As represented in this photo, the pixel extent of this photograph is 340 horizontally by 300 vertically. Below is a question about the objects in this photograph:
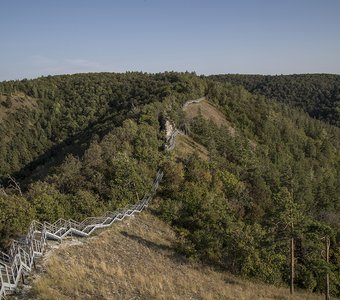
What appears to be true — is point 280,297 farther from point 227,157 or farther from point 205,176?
point 227,157

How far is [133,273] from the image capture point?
24766mm

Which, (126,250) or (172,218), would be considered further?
(172,218)

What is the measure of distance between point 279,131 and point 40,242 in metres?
99.9

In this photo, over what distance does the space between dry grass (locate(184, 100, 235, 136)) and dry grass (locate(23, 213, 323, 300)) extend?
56.5 m

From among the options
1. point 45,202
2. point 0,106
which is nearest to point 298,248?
point 45,202

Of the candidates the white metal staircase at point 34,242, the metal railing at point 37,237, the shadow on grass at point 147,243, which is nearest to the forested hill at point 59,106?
the metal railing at point 37,237

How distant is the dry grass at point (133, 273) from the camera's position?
19.7 m

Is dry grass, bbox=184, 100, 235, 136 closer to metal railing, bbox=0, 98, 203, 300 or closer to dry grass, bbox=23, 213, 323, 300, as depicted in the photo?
metal railing, bbox=0, 98, 203, 300

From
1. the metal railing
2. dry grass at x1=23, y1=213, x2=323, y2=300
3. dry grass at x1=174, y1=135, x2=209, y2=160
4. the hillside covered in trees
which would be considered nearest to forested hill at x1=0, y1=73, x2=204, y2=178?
the hillside covered in trees

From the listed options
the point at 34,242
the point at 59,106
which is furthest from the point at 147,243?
the point at 59,106

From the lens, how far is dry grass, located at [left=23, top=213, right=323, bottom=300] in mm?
19703

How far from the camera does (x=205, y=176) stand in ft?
161

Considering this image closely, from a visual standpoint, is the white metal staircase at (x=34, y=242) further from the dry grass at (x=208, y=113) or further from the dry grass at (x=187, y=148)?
the dry grass at (x=208, y=113)

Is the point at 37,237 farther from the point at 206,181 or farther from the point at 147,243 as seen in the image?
the point at 206,181
